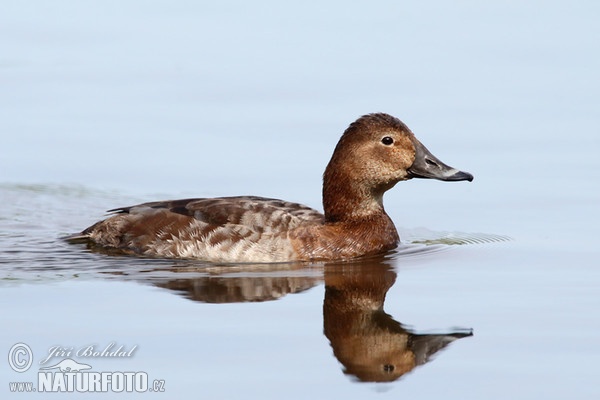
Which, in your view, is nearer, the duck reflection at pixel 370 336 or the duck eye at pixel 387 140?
the duck reflection at pixel 370 336

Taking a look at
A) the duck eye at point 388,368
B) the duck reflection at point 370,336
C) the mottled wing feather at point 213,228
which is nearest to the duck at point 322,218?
the mottled wing feather at point 213,228

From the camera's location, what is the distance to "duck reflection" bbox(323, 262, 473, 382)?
8.51 meters

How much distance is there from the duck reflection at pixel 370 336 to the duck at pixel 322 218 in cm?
90

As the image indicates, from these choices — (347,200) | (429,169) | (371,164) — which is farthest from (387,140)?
(347,200)

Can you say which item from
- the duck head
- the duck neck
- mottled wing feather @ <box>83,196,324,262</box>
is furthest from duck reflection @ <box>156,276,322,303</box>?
the duck head

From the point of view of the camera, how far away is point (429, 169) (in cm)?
1192

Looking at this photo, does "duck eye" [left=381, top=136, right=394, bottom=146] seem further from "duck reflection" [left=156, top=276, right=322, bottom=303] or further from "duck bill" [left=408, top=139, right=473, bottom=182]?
"duck reflection" [left=156, top=276, right=322, bottom=303]

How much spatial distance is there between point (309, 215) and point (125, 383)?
4.34m

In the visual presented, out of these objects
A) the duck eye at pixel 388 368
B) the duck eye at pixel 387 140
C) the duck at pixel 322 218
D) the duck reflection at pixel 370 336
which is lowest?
the duck eye at pixel 388 368

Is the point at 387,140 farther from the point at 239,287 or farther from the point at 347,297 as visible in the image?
the point at 239,287

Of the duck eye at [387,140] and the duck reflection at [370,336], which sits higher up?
the duck eye at [387,140]

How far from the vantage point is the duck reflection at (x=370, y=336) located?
8508 mm

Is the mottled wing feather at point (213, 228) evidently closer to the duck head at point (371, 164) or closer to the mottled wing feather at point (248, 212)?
the mottled wing feather at point (248, 212)

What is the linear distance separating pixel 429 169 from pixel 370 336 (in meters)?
3.14
